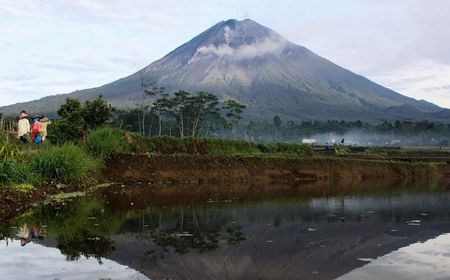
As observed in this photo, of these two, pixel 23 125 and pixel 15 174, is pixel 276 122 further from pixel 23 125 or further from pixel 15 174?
pixel 15 174

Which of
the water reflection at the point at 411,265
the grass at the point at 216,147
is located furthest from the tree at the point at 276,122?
the water reflection at the point at 411,265

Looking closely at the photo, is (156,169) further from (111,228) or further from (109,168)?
(111,228)

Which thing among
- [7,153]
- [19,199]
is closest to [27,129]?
[7,153]

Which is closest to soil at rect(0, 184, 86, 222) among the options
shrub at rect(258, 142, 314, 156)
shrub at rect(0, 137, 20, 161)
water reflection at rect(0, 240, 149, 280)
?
shrub at rect(0, 137, 20, 161)

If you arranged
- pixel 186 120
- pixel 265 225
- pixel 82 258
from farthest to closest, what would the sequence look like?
pixel 186 120 → pixel 265 225 → pixel 82 258

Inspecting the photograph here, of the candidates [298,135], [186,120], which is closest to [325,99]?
[298,135]

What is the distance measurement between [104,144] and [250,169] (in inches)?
303

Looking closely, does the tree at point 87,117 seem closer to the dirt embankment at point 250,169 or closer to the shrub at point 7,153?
the dirt embankment at point 250,169

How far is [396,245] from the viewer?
29.5ft

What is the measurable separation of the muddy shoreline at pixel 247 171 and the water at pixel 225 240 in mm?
4305

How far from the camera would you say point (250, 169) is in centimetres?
2584

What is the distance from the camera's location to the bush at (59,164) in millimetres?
16016

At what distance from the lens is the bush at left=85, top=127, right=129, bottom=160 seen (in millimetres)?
21156

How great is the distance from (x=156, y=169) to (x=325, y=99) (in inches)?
7180
